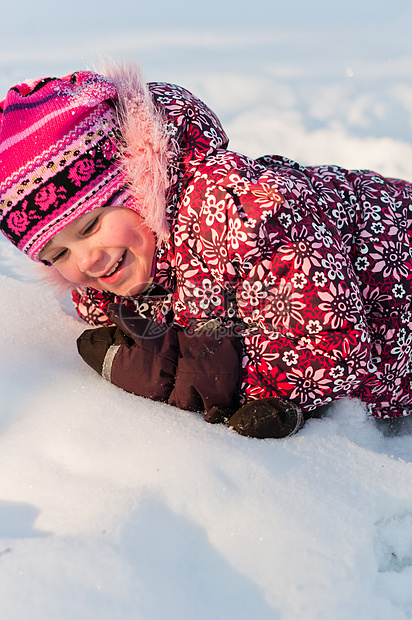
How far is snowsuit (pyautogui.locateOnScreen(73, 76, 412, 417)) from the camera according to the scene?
1.03 m

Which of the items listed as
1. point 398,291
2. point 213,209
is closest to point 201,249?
point 213,209

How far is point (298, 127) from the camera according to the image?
2719 millimetres

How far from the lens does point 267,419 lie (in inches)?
40.9

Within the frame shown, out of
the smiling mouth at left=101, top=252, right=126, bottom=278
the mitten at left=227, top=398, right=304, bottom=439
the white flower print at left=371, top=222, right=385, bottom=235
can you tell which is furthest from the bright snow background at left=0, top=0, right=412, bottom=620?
the white flower print at left=371, top=222, right=385, bottom=235

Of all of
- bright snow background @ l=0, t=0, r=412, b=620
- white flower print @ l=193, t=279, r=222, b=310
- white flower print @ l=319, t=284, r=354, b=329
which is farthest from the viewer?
white flower print @ l=193, t=279, r=222, b=310

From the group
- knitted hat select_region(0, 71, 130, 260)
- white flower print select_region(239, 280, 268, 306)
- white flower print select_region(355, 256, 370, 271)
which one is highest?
knitted hat select_region(0, 71, 130, 260)

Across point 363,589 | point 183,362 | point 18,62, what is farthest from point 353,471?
point 18,62

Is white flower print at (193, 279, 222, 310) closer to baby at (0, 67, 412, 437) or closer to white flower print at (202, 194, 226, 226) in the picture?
baby at (0, 67, 412, 437)

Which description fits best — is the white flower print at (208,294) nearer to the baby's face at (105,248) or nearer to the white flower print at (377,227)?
the baby's face at (105,248)

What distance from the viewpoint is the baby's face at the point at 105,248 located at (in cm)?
110

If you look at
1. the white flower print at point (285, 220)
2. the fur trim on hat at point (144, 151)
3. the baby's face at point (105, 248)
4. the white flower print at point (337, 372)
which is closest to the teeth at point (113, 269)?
the baby's face at point (105, 248)

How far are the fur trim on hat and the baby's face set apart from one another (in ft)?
0.15

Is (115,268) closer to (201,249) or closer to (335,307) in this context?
(201,249)

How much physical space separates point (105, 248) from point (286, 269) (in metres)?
0.38
